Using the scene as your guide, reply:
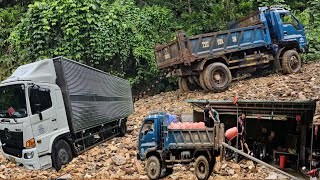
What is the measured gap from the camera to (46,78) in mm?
7707

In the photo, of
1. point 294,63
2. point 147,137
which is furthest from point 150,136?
point 294,63

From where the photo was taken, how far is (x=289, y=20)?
42.8 ft

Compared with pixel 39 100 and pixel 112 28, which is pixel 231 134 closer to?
pixel 39 100

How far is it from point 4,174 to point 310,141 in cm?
706

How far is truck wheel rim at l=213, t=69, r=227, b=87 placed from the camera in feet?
36.6

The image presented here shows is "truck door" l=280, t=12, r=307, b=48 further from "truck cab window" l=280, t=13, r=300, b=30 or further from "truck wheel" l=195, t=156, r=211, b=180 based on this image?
"truck wheel" l=195, t=156, r=211, b=180

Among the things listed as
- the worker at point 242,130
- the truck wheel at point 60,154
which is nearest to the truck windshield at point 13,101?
the truck wheel at point 60,154

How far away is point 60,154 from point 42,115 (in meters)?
1.12

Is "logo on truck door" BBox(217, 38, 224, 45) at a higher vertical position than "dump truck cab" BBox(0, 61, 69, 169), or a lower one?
higher

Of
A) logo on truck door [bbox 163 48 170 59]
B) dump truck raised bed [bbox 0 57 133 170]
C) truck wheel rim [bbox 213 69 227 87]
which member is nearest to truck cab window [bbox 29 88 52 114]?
dump truck raised bed [bbox 0 57 133 170]

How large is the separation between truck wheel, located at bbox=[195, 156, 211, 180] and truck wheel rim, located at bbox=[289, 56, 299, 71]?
28.5 ft

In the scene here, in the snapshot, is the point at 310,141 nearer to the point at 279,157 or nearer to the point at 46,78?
the point at 279,157

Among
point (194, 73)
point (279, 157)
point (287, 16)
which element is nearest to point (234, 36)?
point (194, 73)

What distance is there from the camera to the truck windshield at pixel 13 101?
705 cm
